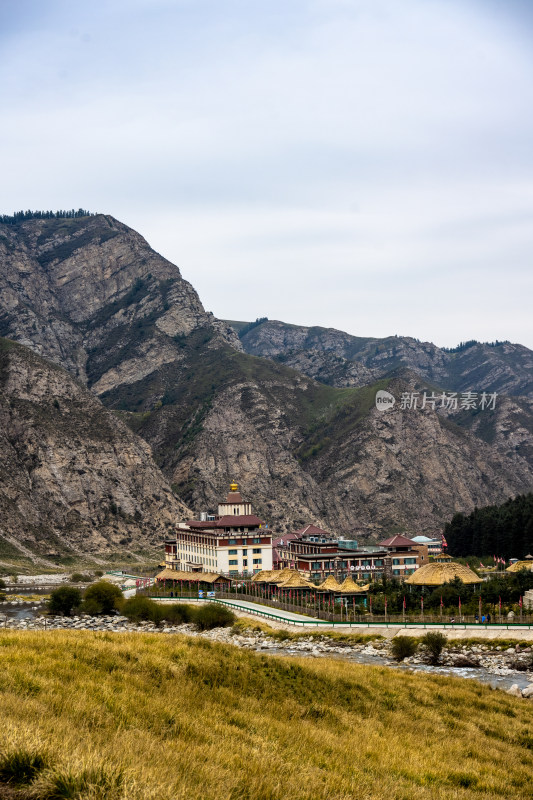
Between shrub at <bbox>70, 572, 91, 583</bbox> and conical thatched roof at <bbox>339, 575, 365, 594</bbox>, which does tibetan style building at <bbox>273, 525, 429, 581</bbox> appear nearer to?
conical thatched roof at <bbox>339, 575, 365, 594</bbox>

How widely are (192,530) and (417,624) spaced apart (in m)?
67.6

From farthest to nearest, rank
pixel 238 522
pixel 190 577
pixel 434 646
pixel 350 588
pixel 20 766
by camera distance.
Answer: pixel 238 522 → pixel 190 577 → pixel 350 588 → pixel 434 646 → pixel 20 766

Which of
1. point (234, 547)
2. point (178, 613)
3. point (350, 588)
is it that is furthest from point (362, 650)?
point (234, 547)

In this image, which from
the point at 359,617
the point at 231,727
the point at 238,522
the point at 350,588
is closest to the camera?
the point at 231,727

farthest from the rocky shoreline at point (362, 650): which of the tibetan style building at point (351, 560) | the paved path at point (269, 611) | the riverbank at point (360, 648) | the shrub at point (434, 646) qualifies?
the tibetan style building at point (351, 560)

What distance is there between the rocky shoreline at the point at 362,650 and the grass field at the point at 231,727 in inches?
633

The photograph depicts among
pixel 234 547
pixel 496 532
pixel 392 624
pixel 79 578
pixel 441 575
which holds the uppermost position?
pixel 496 532

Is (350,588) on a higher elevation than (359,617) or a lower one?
higher

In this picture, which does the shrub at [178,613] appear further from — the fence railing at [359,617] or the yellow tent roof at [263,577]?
the yellow tent roof at [263,577]

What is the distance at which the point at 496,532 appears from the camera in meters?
130

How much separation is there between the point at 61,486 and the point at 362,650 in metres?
127

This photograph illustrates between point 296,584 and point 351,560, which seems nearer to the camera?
point 296,584

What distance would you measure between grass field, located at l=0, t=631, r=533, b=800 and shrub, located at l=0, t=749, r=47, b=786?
0.03 metres

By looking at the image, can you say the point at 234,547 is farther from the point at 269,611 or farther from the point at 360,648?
the point at 360,648
